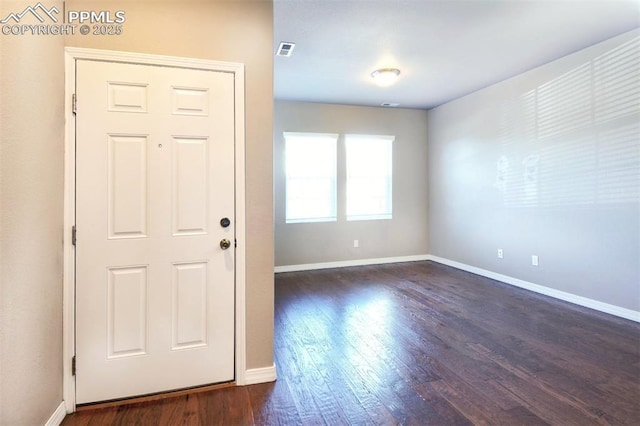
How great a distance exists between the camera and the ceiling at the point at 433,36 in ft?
8.95

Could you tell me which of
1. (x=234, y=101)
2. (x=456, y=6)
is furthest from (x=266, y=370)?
(x=456, y=6)

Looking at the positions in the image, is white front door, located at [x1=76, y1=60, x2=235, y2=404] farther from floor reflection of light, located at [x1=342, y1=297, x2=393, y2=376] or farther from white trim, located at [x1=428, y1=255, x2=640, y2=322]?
white trim, located at [x1=428, y1=255, x2=640, y2=322]

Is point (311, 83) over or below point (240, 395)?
over

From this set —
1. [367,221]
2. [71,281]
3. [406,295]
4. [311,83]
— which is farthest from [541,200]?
[71,281]

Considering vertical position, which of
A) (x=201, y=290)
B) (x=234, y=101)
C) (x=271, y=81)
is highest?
(x=271, y=81)

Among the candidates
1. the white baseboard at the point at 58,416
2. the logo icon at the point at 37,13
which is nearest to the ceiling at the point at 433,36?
the logo icon at the point at 37,13

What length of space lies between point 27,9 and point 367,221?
16.5ft

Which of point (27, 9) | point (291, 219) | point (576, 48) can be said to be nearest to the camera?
point (27, 9)

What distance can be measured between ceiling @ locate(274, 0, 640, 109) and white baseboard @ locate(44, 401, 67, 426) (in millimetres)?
3088

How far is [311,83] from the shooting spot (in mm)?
4539

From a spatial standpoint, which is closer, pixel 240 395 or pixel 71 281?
pixel 71 281

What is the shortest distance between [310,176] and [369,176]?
1.12 m

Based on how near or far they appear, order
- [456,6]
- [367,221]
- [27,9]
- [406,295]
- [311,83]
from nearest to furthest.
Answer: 1. [27,9]
2. [456,6]
3. [406,295]
4. [311,83]
5. [367,221]

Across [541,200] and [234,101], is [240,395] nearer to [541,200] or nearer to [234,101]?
[234,101]
